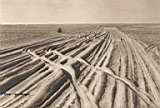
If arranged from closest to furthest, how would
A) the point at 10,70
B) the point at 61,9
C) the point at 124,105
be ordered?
the point at 124,105 → the point at 10,70 → the point at 61,9

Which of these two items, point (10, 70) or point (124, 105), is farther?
point (10, 70)

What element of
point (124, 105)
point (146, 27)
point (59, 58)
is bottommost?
point (124, 105)

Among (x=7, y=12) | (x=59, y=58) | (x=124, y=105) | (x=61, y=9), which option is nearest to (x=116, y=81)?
(x=124, y=105)

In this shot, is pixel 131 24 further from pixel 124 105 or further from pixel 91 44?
pixel 124 105

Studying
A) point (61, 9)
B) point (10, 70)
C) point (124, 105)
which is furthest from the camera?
point (61, 9)
